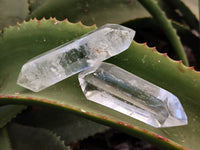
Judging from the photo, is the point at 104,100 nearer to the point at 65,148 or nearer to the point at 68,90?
the point at 68,90

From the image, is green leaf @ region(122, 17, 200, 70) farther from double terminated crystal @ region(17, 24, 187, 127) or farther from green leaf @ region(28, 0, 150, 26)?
double terminated crystal @ region(17, 24, 187, 127)

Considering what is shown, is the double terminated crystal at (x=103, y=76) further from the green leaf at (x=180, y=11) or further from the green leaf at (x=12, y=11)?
the green leaf at (x=180, y=11)

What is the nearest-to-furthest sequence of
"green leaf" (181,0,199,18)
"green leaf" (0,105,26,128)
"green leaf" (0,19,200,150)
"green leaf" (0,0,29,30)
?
"green leaf" (0,19,200,150) → "green leaf" (0,105,26,128) → "green leaf" (0,0,29,30) → "green leaf" (181,0,199,18)

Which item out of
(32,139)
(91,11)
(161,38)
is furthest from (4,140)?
(161,38)

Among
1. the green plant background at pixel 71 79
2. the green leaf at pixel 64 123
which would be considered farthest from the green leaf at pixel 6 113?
the green leaf at pixel 64 123

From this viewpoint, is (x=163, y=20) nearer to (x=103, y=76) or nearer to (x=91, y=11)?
(x=91, y=11)

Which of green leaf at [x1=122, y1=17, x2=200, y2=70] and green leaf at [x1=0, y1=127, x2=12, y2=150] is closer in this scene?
green leaf at [x1=0, y1=127, x2=12, y2=150]

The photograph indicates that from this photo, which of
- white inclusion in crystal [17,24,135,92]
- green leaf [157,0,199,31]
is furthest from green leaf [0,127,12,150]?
green leaf [157,0,199,31]

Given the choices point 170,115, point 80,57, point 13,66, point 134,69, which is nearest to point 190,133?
point 170,115
